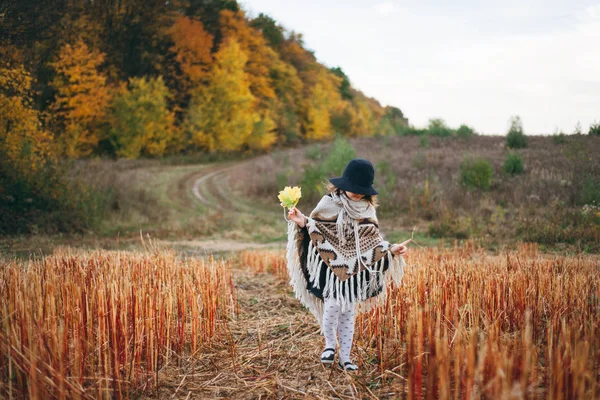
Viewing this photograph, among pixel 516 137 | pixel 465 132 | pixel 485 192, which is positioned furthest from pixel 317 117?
pixel 485 192

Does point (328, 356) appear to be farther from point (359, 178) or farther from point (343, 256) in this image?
point (359, 178)

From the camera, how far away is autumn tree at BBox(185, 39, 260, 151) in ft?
114

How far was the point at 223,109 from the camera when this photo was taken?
36.4 metres

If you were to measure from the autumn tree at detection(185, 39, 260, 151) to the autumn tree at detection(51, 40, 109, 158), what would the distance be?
8538mm

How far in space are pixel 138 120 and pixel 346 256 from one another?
2841 cm

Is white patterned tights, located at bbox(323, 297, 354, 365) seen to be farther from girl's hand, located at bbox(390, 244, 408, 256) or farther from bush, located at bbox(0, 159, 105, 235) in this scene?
bush, located at bbox(0, 159, 105, 235)

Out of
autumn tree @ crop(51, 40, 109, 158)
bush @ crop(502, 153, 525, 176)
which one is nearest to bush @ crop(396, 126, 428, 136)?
bush @ crop(502, 153, 525, 176)

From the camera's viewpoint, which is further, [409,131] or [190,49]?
[409,131]

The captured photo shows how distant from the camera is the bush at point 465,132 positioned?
32.6 m

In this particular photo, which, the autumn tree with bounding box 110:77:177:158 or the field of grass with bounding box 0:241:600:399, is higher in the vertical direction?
the autumn tree with bounding box 110:77:177:158

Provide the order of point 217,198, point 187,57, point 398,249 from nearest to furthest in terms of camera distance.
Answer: point 398,249 < point 217,198 < point 187,57

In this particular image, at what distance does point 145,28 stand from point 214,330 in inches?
1455

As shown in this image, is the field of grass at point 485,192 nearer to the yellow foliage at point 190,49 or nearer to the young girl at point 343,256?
the young girl at point 343,256

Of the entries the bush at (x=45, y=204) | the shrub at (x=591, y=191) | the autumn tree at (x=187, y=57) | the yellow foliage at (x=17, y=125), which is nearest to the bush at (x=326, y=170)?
the shrub at (x=591, y=191)
